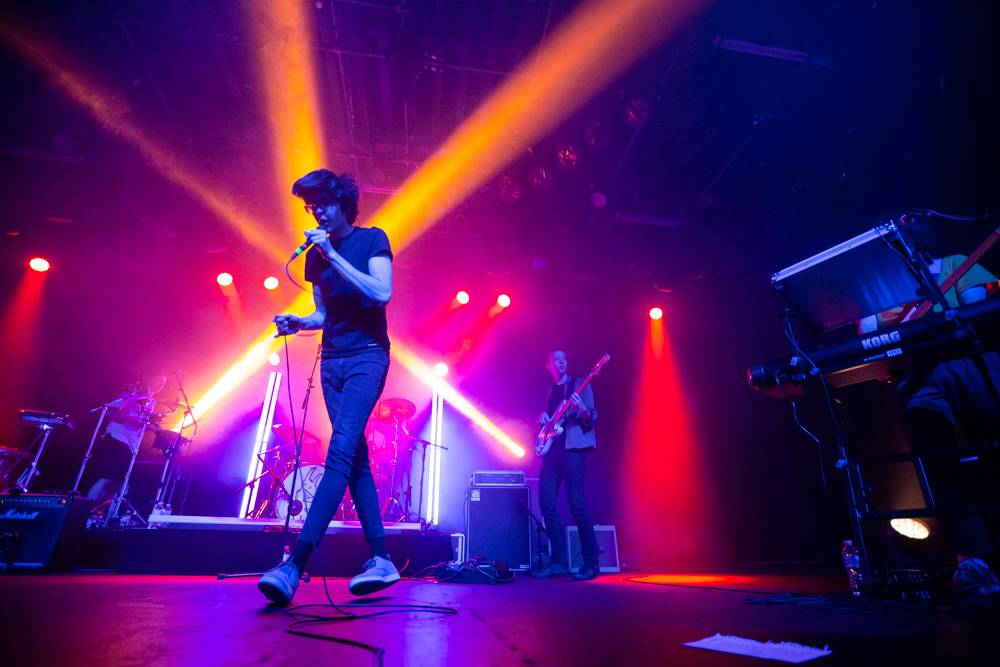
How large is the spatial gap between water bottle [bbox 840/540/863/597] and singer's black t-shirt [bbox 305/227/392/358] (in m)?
2.73

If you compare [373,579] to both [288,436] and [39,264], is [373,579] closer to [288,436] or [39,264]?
[288,436]

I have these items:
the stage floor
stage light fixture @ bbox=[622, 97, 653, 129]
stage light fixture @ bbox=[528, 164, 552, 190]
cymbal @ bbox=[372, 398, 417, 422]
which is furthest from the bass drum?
stage light fixture @ bbox=[622, 97, 653, 129]

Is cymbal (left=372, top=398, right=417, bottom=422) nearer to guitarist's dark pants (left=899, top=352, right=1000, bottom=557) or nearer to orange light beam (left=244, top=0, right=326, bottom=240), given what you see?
orange light beam (left=244, top=0, right=326, bottom=240)

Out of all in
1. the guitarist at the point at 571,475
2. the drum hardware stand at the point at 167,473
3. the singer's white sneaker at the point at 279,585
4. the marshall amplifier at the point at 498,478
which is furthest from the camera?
the drum hardware stand at the point at 167,473

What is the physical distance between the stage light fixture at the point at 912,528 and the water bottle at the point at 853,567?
0.72 m

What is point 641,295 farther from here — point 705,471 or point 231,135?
point 231,135

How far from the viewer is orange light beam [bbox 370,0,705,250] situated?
4164 mm

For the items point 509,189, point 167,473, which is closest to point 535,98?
point 509,189

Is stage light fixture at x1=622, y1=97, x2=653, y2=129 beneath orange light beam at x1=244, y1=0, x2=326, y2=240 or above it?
beneath

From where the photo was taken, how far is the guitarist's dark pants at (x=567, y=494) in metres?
4.53

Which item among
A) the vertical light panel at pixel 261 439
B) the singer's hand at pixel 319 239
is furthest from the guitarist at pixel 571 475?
the vertical light panel at pixel 261 439

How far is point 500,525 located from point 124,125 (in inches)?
238

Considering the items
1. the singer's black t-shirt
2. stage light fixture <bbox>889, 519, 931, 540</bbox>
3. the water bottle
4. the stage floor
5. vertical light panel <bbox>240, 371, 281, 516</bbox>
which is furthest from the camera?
vertical light panel <bbox>240, 371, 281, 516</bbox>

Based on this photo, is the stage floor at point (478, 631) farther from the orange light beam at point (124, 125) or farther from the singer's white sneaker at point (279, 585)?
the orange light beam at point (124, 125)
